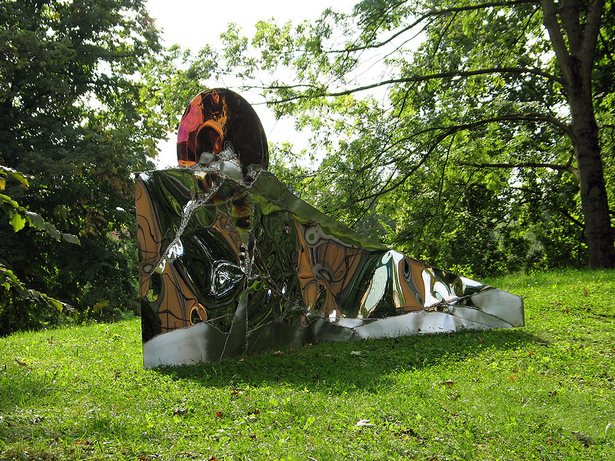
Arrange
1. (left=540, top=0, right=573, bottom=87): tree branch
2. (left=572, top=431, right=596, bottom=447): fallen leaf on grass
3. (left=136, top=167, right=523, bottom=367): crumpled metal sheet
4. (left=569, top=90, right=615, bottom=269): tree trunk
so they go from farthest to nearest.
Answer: (left=569, top=90, right=615, bottom=269): tree trunk < (left=540, top=0, right=573, bottom=87): tree branch < (left=136, top=167, right=523, bottom=367): crumpled metal sheet < (left=572, top=431, right=596, bottom=447): fallen leaf on grass

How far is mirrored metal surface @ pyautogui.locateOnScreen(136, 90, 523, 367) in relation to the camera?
7.07m

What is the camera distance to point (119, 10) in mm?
19812

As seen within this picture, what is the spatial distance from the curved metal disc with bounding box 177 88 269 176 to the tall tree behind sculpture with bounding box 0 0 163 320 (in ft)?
30.3

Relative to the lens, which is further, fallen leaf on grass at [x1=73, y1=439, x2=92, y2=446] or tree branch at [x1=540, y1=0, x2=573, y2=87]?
tree branch at [x1=540, y1=0, x2=573, y2=87]

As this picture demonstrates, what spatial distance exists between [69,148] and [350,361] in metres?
12.6

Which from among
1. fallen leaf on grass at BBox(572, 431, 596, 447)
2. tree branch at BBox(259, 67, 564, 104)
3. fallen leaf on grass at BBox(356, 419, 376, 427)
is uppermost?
tree branch at BBox(259, 67, 564, 104)

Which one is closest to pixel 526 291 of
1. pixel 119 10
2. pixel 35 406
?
pixel 35 406

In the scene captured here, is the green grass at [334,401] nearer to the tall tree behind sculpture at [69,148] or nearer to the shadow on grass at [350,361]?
the shadow on grass at [350,361]

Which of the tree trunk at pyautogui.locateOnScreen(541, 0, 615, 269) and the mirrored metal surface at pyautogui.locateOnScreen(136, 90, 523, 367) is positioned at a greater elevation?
the tree trunk at pyautogui.locateOnScreen(541, 0, 615, 269)

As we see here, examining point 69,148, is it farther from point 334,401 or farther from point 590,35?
point 334,401

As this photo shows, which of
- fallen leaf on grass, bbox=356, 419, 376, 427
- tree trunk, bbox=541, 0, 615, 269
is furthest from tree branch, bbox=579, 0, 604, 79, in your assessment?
fallen leaf on grass, bbox=356, 419, 376, 427

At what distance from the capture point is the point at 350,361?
23.4ft

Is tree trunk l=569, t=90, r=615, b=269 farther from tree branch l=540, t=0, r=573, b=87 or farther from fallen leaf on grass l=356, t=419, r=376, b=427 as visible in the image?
fallen leaf on grass l=356, t=419, r=376, b=427

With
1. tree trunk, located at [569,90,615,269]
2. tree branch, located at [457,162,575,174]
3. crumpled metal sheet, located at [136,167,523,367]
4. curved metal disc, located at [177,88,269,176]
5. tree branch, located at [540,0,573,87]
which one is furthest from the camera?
tree branch, located at [457,162,575,174]
